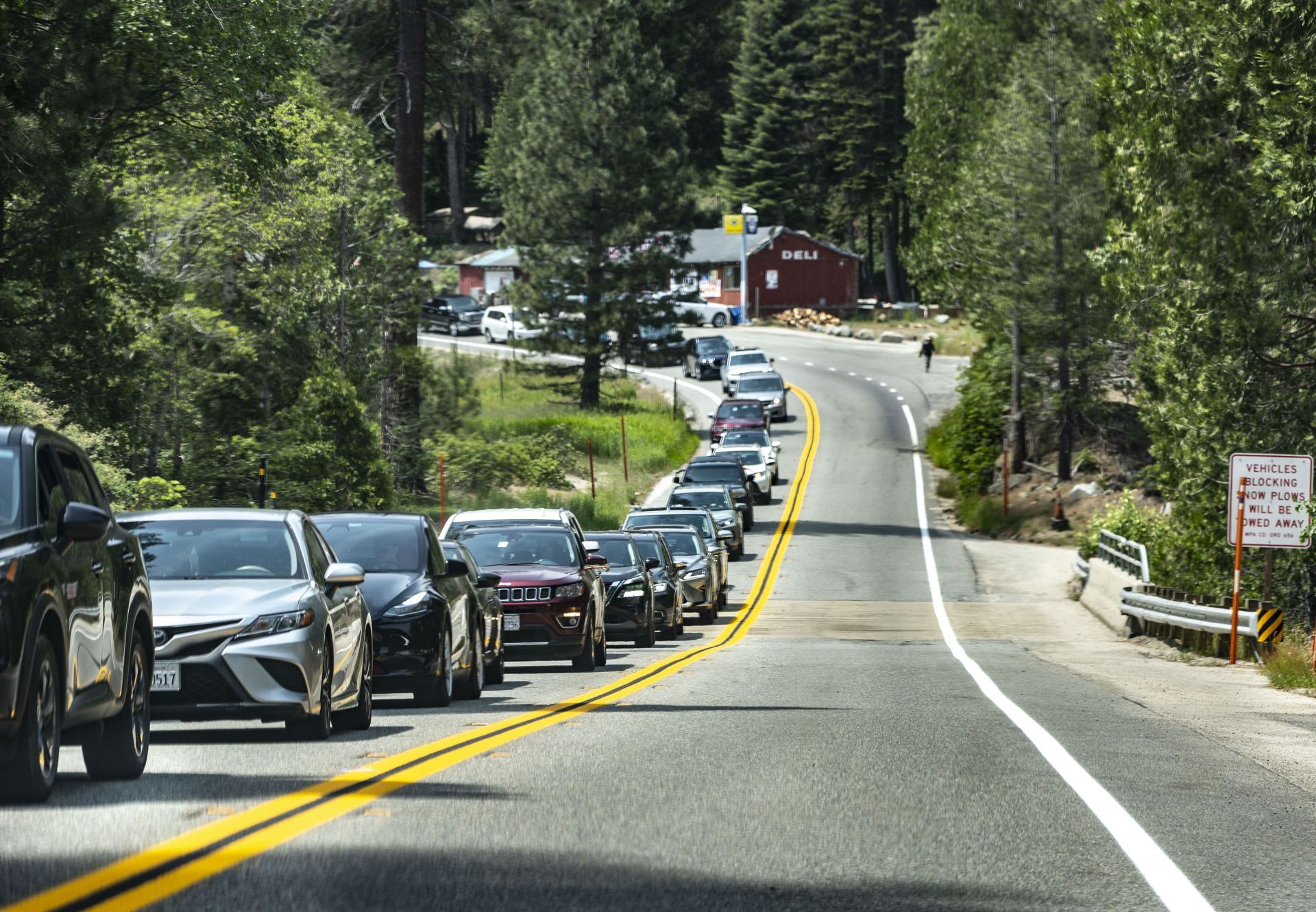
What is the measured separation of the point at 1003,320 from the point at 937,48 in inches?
659

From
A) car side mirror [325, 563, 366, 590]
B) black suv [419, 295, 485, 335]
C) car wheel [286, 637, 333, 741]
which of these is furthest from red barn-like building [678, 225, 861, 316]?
car wheel [286, 637, 333, 741]

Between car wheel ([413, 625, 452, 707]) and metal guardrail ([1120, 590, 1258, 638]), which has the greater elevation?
car wheel ([413, 625, 452, 707])

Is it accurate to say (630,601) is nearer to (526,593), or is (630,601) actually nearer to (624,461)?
(526,593)

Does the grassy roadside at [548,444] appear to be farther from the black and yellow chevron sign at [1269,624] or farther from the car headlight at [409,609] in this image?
the car headlight at [409,609]

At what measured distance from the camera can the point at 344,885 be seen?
6.43 metres

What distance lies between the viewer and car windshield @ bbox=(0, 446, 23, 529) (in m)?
7.97

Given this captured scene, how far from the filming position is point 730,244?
365ft

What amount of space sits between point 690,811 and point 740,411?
56.3 metres

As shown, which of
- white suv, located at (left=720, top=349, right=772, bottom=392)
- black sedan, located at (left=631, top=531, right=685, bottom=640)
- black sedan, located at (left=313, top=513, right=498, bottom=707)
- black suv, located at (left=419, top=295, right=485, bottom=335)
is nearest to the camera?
black sedan, located at (left=313, top=513, right=498, bottom=707)

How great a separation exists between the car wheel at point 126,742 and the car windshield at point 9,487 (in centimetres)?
134

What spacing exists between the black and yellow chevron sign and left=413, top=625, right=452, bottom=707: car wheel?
12.4 meters

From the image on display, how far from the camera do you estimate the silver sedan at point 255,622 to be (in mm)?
11023

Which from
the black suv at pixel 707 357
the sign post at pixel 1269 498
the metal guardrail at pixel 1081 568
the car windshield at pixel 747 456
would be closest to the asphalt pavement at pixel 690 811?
the sign post at pixel 1269 498

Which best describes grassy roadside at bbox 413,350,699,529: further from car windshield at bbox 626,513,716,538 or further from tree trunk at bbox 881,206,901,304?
tree trunk at bbox 881,206,901,304
